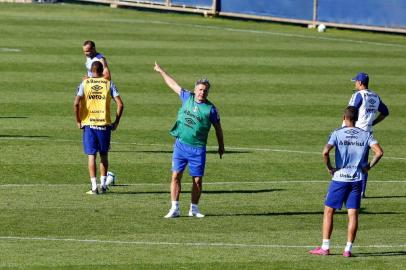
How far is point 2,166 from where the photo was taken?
2220 cm

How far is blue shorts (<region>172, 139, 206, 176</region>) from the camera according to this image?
18.2 meters

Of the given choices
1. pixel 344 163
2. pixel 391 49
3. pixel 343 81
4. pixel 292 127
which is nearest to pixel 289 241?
pixel 344 163

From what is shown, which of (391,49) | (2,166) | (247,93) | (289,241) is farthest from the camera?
(391,49)

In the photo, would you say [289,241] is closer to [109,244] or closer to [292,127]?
[109,244]

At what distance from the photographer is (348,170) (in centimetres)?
1588

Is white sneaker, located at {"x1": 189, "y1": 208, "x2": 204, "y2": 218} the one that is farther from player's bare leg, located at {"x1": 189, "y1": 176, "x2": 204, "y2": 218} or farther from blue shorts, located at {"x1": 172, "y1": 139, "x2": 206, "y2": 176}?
blue shorts, located at {"x1": 172, "y1": 139, "x2": 206, "y2": 176}

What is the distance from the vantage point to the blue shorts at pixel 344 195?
15.8 metres

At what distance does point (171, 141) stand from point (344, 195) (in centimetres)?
1033

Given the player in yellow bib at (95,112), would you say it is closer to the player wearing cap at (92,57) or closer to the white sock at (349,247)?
the player wearing cap at (92,57)

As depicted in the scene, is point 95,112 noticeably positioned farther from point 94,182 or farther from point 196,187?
point 196,187

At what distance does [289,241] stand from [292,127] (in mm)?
11155

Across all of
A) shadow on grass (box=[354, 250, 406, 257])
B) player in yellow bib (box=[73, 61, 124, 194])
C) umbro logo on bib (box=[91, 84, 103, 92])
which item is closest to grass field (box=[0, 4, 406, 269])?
shadow on grass (box=[354, 250, 406, 257])

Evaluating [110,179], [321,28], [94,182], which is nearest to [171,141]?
[110,179]

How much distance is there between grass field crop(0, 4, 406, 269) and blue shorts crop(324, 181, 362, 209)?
72cm
